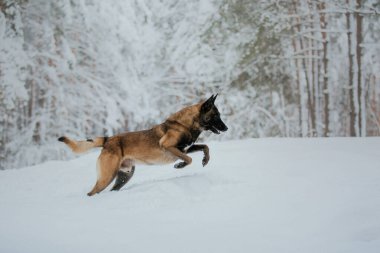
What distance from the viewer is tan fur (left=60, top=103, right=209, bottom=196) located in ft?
21.4

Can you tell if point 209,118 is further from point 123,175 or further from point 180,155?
point 123,175

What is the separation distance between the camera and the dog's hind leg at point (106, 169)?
6.48 metres

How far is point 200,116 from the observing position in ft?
22.1

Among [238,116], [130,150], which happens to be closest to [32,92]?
[238,116]

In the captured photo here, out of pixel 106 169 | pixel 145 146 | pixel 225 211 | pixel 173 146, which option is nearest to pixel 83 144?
pixel 106 169

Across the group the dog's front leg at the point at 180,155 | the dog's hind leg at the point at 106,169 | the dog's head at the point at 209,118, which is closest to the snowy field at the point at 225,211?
the dog's hind leg at the point at 106,169

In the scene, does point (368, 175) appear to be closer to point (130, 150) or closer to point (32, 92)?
point (130, 150)

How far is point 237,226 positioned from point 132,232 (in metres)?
0.95

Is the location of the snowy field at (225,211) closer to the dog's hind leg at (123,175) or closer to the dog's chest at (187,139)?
the dog's hind leg at (123,175)

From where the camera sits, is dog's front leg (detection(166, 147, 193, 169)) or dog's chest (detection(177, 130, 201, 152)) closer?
dog's front leg (detection(166, 147, 193, 169))

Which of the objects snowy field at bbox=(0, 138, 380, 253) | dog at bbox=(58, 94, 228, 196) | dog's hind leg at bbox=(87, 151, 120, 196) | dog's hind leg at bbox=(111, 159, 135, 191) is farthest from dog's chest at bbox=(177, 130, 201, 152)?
Result: dog's hind leg at bbox=(87, 151, 120, 196)

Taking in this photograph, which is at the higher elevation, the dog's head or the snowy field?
the dog's head

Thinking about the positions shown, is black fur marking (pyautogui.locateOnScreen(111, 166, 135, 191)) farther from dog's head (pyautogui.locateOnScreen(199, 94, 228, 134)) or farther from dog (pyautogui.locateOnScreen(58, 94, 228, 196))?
dog's head (pyautogui.locateOnScreen(199, 94, 228, 134))

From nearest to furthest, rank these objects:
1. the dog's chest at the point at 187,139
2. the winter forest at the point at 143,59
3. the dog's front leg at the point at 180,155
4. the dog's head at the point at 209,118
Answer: the dog's front leg at the point at 180,155 < the dog's chest at the point at 187,139 < the dog's head at the point at 209,118 < the winter forest at the point at 143,59
